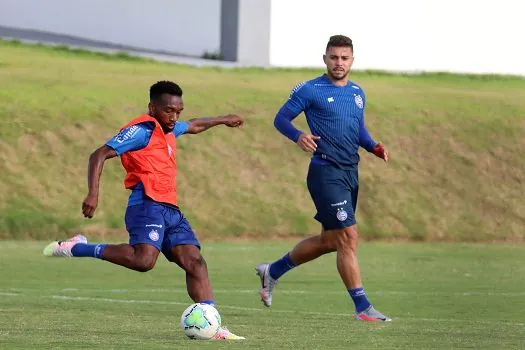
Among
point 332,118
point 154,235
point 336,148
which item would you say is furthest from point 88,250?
point 332,118

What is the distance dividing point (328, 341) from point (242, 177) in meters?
18.5

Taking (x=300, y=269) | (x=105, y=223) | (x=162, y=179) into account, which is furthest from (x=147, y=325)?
(x=105, y=223)

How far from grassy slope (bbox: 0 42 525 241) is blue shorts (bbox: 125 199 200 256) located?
14.3 metres

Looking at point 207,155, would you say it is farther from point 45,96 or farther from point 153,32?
point 153,32

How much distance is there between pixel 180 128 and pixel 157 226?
40.3 inches

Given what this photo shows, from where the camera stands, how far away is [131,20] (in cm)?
3809

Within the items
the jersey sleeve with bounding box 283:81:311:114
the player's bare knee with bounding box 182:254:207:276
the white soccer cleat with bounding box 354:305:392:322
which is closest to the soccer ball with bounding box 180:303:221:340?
the player's bare knee with bounding box 182:254:207:276

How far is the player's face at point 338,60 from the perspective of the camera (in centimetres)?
1363

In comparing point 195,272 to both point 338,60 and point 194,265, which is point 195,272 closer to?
point 194,265

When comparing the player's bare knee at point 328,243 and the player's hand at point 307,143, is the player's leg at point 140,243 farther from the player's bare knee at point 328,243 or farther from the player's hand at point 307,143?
the player's bare knee at point 328,243

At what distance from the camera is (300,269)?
66.8 feet

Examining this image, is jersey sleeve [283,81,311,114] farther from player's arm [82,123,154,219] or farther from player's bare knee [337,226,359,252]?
player's arm [82,123,154,219]

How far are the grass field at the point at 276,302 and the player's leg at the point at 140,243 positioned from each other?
0.50 metres

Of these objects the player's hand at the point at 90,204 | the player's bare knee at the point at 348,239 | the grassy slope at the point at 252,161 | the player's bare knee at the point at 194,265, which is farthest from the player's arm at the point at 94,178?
the grassy slope at the point at 252,161
